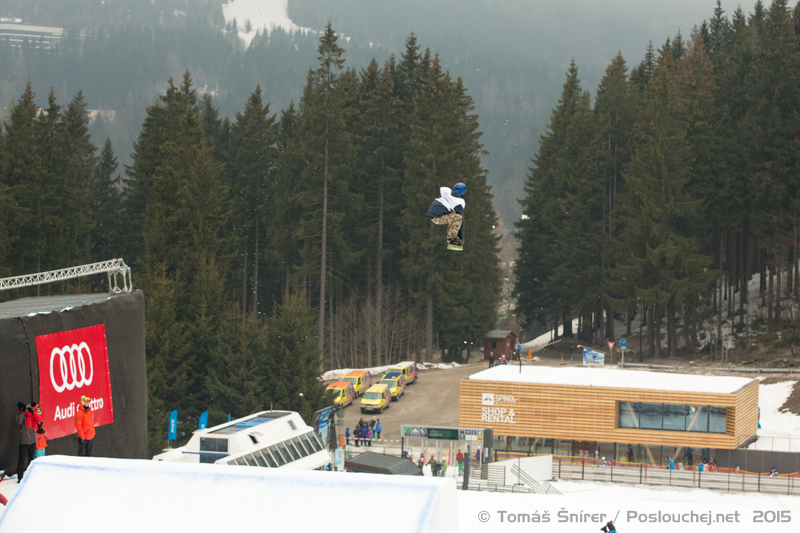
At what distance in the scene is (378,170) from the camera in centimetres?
6306

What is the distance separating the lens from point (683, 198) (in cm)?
5566

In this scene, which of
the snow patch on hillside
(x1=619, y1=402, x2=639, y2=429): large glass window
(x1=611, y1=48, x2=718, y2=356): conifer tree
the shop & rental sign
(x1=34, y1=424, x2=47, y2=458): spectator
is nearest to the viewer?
(x1=34, y1=424, x2=47, y2=458): spectator

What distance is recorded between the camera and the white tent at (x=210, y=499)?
7973 mm

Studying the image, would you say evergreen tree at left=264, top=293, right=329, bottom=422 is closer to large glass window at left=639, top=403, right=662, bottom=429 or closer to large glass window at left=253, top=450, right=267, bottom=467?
large glass window at left=253, top=450, right=267, bottom=467

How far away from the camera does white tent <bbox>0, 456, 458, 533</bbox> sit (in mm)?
7973

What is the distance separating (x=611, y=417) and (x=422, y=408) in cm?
1327

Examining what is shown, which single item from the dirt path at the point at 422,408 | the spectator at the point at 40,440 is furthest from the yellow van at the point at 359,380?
the spectator at the point at 40,440

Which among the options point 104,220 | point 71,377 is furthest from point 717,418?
point 104,220

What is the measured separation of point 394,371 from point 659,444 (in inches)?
725

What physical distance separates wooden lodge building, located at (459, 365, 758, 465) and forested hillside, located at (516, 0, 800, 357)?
21.0 meters

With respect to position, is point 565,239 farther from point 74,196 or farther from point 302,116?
point 74,196

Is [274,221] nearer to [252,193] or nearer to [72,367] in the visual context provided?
[252,193]

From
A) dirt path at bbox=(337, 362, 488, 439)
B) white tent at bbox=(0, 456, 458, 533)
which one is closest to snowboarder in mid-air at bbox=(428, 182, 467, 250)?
white tent at bbox=(0, 456, 458, 533)

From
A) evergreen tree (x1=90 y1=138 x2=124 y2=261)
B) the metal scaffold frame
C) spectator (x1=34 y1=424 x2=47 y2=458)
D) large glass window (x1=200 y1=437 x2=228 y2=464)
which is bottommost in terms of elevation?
large glass window (x1=200 y1=437 x2=228 y2=464)
